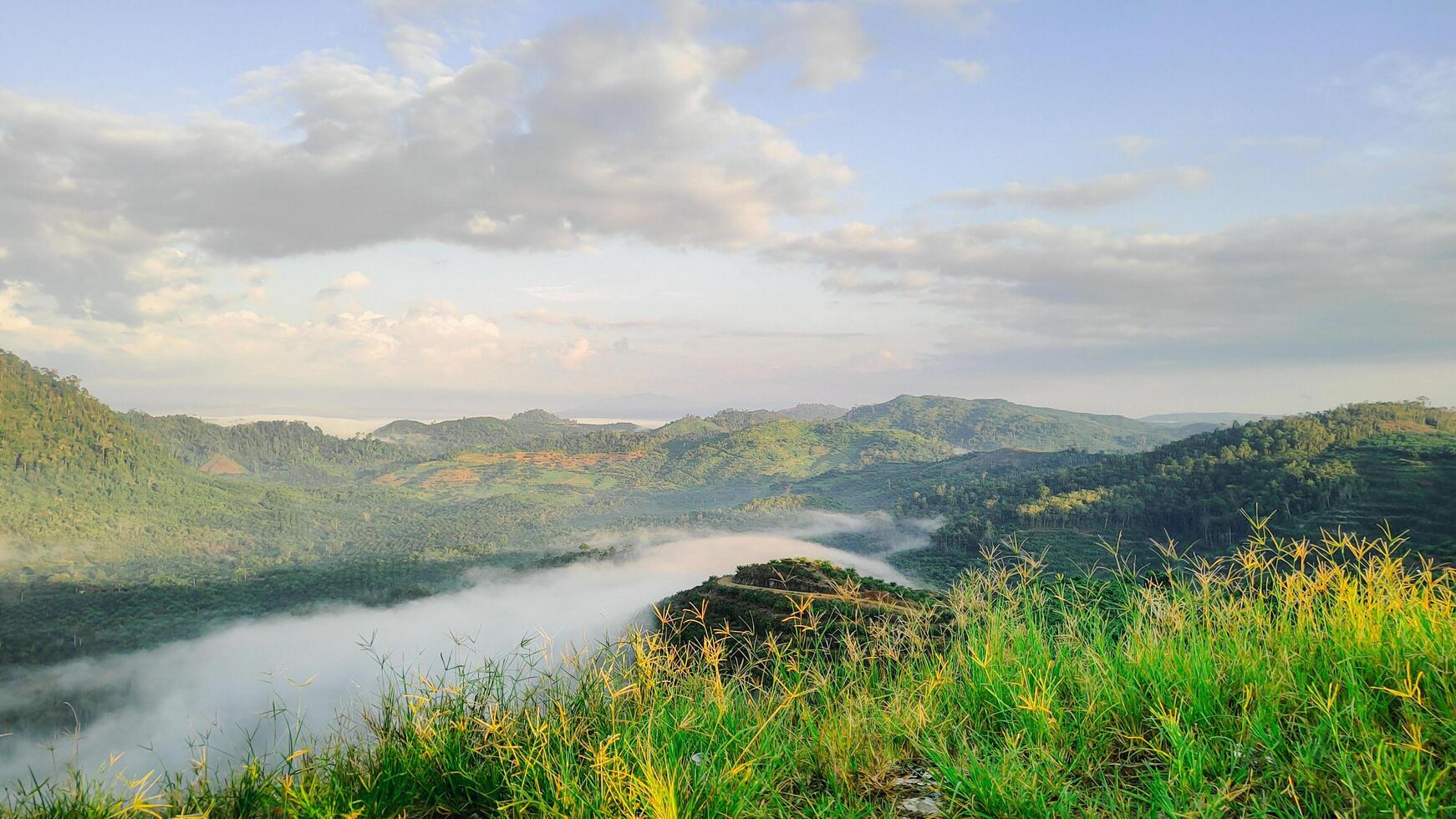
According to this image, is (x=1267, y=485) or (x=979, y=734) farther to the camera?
(x=1267, y=485)

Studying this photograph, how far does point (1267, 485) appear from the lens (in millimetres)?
126875

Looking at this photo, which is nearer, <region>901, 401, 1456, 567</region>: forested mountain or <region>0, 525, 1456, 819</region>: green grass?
<region>0, 525, 1456, 819</region>: green grass

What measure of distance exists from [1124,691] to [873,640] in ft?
Result: 6.22

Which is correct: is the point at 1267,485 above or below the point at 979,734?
below

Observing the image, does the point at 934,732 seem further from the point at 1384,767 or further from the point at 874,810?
the point at 1384,767

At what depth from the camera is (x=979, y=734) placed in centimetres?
352

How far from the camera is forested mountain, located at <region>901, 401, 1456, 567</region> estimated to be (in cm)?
11169

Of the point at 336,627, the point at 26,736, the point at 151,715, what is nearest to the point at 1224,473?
the point at 336,627

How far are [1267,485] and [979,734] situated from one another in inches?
6217

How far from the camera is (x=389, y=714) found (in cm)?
396

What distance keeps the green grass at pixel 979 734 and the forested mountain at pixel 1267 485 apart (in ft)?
398

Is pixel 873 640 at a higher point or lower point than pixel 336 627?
higher

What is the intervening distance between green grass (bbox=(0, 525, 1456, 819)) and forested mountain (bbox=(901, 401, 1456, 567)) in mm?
121325

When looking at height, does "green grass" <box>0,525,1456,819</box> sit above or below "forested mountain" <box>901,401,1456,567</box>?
above
